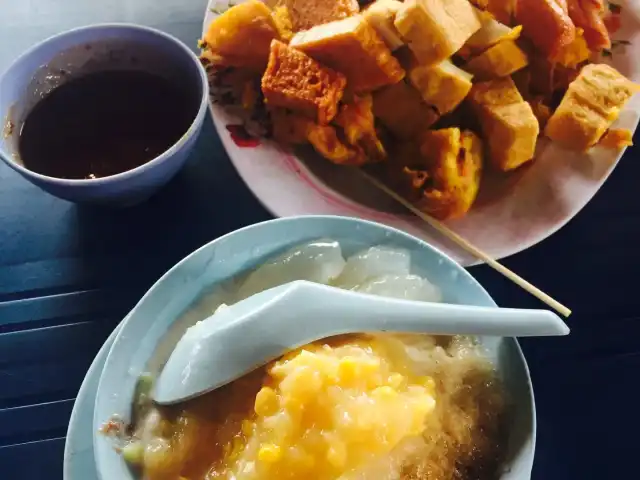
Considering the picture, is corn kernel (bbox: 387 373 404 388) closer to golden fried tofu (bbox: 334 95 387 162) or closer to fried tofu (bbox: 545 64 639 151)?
golden fried tofu (bbox: 334 95 387 162)

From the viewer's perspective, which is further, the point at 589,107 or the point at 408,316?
the point at 589,107

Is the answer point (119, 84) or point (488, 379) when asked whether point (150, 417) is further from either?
point (119, 84)

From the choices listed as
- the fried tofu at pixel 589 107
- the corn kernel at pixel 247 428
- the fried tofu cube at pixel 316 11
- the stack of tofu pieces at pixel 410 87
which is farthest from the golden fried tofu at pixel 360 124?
the corn kernel at pixel 247 428

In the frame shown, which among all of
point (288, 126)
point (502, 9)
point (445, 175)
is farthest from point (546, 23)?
point (288, 126)

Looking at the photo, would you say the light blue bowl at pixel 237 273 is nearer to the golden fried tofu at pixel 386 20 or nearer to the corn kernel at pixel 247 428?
the corn kernel at pixel 247 428

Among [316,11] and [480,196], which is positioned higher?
[316,11]

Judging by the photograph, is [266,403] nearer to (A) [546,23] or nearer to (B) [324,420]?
(B) [324,420]

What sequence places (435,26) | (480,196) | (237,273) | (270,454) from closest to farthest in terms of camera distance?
(270,454)
(237,273)
(435,26)
(480,196)
